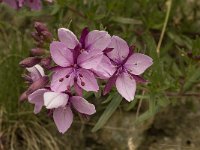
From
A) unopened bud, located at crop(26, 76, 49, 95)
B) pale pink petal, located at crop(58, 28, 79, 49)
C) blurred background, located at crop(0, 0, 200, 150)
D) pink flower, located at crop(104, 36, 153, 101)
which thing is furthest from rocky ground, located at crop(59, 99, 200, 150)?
pale pink petal, located at crop(58, 28, 79, 49)

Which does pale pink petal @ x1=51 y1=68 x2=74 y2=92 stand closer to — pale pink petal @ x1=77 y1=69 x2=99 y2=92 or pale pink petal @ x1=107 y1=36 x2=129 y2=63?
pale pink petal @ x1=77 y1=69 x2=99 y2=92

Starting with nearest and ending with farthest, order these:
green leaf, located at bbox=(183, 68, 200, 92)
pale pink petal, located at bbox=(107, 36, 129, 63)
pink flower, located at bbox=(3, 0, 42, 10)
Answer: pale pink petal, located at bbox=(107, 36, 129, 63), pink flower, located at bbox=(3, 0, 42, 10), green leaf, located at bbox=(183, 68, 200, 92)

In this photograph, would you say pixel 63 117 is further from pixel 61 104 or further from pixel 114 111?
pixel 114 111

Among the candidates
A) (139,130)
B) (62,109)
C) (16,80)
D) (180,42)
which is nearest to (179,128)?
(139,130)

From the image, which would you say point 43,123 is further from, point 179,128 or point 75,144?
point 179,128

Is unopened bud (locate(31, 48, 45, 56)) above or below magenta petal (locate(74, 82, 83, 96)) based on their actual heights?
above

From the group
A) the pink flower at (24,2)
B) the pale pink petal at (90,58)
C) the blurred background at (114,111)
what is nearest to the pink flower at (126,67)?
the pale pink petal at (90,58)
